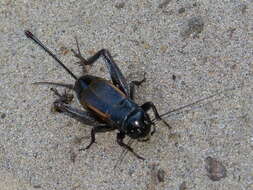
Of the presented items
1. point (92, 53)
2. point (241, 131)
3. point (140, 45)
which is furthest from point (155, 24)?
point (241, 131)

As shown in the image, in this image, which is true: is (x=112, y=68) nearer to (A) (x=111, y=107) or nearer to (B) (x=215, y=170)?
(A) (x=111, y=107)

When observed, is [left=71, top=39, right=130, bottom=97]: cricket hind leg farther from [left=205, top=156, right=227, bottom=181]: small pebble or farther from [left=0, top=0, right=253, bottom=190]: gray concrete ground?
[left=205, top=156, right=227, bottom=181]: small pebble

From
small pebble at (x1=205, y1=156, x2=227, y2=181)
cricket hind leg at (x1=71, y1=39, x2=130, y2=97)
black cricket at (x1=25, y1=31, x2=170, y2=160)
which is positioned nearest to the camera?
small pebble at (x1=205, y1=156, x2=227, y2=181)

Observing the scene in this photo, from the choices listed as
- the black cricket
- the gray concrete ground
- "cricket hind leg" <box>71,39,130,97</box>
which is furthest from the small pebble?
"cricket hind leg" <box>71,39,130,97</box>

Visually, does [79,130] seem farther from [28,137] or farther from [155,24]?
[155,24]

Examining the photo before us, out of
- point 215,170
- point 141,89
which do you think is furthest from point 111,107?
point 215,170

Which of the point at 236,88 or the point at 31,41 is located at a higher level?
the point at 31,41

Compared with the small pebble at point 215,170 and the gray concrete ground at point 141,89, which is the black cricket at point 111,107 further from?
the small pebble at point 215,170
